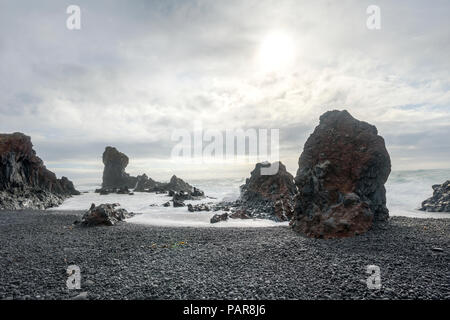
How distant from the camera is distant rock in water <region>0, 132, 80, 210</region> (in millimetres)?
23589

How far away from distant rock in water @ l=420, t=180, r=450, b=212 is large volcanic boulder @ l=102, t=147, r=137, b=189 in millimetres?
53580

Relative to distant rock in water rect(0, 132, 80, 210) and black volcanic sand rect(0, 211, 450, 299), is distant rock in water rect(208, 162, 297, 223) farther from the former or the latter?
distant rock in water rect(0, 132, 80, 210)

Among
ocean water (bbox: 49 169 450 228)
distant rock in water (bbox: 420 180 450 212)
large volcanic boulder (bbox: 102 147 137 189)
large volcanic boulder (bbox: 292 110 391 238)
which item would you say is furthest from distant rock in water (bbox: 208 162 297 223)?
large volcanic boulder (bbox: 102 147 137 189)

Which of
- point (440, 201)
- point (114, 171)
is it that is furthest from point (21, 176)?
point (440, 201)

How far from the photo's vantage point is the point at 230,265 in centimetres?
675

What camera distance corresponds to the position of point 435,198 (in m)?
20.0

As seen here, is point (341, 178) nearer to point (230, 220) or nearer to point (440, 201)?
point (230, 220)

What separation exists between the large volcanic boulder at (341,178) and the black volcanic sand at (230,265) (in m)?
0.86

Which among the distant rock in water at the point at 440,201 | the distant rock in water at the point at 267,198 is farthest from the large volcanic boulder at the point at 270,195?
the distant rock in water at the point at 440,201

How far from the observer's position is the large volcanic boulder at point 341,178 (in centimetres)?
1027

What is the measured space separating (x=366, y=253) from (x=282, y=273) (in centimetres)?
312
